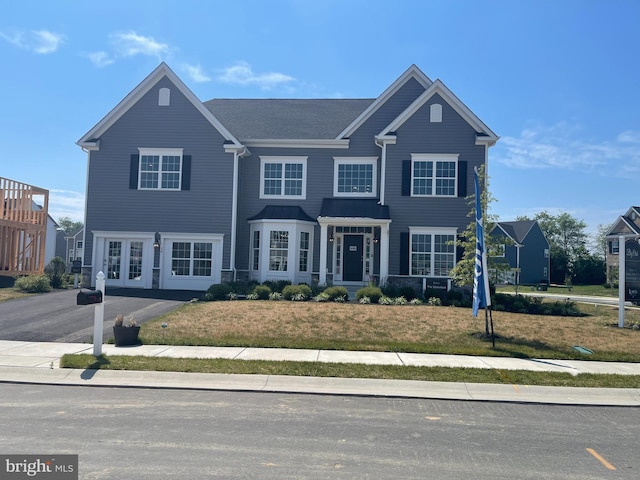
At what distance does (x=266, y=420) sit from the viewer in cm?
659

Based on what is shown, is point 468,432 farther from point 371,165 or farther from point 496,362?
point 371,165

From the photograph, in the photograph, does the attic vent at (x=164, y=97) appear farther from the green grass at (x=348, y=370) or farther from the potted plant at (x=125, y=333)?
the green grass at (x=348, y=370)

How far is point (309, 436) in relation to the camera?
5957 mm

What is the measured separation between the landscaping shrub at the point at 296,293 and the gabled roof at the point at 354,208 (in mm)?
4083

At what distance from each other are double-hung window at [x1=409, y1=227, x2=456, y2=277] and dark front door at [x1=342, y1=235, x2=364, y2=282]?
2396 mm

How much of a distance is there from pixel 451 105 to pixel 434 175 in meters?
3.15

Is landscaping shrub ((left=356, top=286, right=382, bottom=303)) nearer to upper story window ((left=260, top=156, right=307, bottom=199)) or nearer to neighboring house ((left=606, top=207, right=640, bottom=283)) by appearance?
upper story window ((left=260, top=156, right=307, bottom=199))

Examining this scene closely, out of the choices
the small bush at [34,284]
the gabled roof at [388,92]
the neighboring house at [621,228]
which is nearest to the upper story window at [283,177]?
the gabled roof at [388,92]

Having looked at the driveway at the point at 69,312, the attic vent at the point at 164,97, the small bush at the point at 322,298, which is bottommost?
the driveway at the point at 69,312

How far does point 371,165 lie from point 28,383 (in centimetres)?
1705

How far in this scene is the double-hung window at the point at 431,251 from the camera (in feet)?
69.5

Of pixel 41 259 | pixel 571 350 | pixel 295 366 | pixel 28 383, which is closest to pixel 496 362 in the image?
pixel 571 350

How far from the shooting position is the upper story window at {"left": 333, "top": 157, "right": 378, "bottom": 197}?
22.4 m

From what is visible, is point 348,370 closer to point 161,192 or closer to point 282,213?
point 282,213
